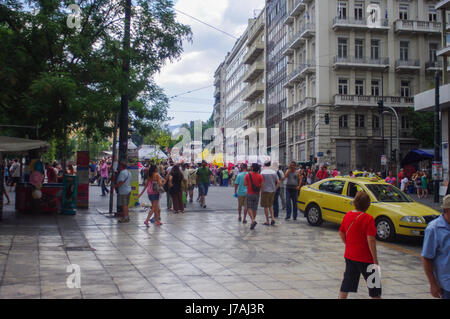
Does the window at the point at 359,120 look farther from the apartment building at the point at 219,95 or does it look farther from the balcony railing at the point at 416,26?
the apartment building at the point at 219,95

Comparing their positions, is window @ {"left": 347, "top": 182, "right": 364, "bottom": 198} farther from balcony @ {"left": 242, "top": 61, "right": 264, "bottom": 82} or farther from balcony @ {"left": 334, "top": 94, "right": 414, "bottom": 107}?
balcony @ {"left": 242, "top": 61, "right": 264, "bottom": 82}

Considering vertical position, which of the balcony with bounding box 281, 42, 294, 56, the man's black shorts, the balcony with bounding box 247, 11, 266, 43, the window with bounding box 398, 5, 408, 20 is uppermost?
the balcony with bounding box 247, 11, 266, 43

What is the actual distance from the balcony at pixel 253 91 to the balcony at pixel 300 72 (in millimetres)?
13767

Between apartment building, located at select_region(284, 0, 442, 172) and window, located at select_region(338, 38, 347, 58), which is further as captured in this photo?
window, located at select_region(338, 38, 347, 58)

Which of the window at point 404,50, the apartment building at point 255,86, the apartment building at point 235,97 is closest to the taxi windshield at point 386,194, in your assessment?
the window at point 404,50

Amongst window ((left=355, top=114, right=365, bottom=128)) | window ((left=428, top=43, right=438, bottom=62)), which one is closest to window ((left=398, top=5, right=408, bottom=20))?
window ((left=428, top=43, right=438, bottom=62))

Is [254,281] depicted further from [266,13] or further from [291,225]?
[266,13]

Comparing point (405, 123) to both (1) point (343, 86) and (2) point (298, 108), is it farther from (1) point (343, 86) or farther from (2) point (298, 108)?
(2) point (298, 108)

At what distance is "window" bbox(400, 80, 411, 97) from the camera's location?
47.5 metres

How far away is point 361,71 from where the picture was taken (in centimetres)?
4672

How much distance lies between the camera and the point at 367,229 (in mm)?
4996

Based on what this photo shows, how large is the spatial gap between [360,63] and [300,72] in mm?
5881

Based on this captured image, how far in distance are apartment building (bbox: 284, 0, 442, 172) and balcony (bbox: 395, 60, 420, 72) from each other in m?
0.09
